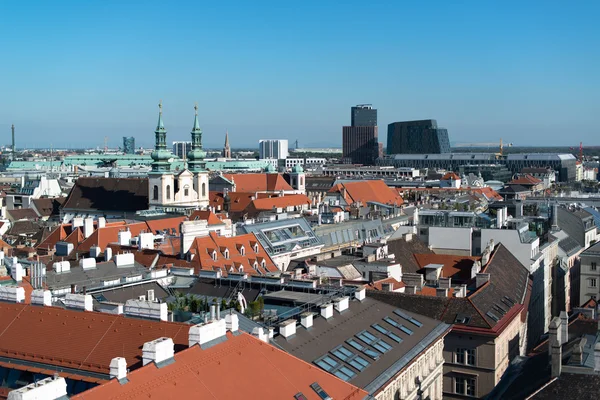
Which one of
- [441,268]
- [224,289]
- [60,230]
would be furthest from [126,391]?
[60,230]

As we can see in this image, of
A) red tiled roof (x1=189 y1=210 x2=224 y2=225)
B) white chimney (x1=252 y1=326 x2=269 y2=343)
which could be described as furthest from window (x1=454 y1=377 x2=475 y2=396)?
red tiled roof (x1=189 y1=210 x2=224 y2=225)

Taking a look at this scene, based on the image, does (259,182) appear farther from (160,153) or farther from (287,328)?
(287,328)

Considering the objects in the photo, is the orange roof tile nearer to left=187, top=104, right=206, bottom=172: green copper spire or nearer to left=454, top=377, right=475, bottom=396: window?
left=454, top=377, right=475, bottom=396: window

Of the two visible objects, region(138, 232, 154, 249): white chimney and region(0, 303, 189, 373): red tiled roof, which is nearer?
region(0, 303, 189, 373): red tiled roof

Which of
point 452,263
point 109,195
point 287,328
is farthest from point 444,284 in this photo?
point 109,195

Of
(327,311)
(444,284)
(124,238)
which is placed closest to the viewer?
(327,311)

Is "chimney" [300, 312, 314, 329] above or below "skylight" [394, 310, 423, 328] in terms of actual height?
above

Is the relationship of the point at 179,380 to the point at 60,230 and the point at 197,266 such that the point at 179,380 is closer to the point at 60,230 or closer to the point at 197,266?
the point at 197,266

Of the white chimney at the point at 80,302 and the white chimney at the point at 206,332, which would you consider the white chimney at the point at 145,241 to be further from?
the white chimney at the point at 206,332
